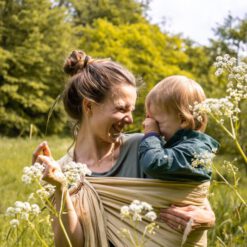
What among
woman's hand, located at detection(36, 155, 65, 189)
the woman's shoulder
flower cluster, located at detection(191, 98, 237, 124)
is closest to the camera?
flower cluster, located at detection(191, 98, 237, 124)

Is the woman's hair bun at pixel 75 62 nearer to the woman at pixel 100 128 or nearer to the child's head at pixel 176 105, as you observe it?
the woman at pixel 100 128

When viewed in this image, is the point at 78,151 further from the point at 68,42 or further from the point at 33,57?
the point at 68,42

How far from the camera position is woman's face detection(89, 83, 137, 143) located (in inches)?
109

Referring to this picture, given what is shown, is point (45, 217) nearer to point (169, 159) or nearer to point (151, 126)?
point (169, 159)

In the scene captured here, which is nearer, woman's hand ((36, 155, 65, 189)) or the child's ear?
woman's hand ((36, 155, 65, 189))

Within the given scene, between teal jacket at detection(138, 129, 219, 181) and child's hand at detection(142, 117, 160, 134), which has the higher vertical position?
child's hand at detection(142, 117, 160, 134)

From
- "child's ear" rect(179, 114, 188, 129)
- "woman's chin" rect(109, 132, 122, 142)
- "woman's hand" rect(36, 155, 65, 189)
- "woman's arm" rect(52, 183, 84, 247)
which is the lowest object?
"woman's arm" rect(52, 183, 84, 247)

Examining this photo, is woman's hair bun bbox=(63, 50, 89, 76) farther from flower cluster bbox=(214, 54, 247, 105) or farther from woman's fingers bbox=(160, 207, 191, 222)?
flower cluster bbox=(214, 54, 247, 105)

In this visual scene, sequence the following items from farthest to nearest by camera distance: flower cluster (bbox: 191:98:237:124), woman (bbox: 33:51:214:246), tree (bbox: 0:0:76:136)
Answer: tree (bbox: 0:0:76:136) → woman (bbox: 33:51:214:246) → flower cluster (bbox: 191:98:237:124)

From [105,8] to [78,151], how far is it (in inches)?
1689

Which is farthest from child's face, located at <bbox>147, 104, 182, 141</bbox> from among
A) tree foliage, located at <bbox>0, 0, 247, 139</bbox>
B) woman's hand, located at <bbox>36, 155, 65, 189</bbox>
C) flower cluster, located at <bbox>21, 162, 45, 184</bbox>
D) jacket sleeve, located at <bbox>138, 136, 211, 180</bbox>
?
tree foliage, located at <bbox>0, 0, 247, 139</bbox>

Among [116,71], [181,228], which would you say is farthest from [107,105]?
[181,228]

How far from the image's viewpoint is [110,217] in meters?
2.76

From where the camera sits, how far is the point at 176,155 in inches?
96.8
